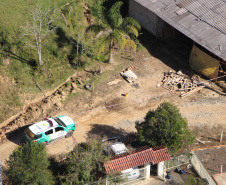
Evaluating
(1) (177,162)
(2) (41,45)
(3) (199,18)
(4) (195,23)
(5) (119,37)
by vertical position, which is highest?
(3) (199,18)

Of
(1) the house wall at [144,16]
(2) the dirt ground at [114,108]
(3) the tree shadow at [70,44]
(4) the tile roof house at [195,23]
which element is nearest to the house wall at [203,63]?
(4) the tile roof house at [195,23]

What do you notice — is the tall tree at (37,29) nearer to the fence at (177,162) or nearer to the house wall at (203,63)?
the house wall at (203,63)

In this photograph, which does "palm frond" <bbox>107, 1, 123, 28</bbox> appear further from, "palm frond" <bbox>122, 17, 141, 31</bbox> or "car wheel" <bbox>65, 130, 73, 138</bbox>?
"car wheel" <bbox>65, 130, 73, 138</bbox>

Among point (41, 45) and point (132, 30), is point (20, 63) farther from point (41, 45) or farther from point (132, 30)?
point (132, 30)

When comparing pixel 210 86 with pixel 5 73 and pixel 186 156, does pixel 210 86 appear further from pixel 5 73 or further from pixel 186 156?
pixel 5 73

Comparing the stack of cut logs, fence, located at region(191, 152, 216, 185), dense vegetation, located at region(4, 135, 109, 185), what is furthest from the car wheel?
the stack of cut logs

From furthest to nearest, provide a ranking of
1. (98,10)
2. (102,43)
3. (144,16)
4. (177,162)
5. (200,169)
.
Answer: (144,16), (98,10), (102,43), (177,162), (200,169)

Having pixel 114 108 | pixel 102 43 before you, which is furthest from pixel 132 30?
pixel 114 108
